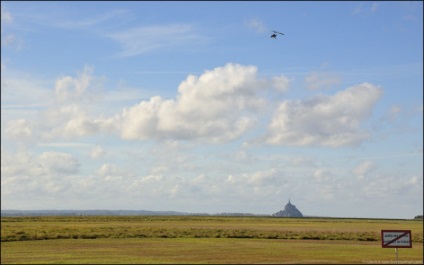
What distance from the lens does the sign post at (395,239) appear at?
34.5 metres

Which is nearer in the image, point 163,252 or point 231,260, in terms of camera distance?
point 231,260

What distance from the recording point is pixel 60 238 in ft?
218

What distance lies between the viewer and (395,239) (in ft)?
114

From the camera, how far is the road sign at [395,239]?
34.5 meters

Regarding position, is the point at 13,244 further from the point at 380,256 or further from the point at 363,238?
the point at 363,238

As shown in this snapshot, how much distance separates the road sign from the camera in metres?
34.5

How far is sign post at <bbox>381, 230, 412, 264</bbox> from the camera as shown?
34.5 metres

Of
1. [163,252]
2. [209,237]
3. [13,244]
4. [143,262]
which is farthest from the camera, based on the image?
[209,237]

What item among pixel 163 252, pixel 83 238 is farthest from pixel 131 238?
pixel 163 252

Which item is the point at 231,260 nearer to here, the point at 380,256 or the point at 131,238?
the point at 380,256

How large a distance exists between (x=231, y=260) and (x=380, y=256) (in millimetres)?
14051

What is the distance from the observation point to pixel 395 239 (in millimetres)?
34656

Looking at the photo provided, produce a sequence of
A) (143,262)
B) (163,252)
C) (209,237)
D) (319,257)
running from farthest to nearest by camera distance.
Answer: (209,237) → (163,252) → (319,257) → (143,262)

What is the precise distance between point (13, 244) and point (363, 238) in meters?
44.5
